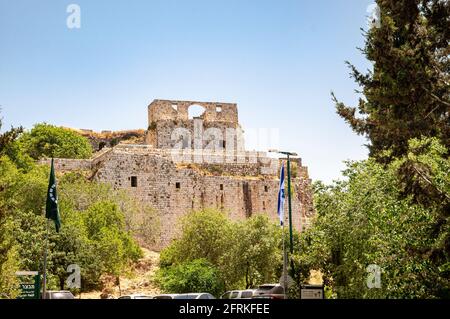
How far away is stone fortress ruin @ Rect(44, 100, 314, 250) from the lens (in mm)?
62688

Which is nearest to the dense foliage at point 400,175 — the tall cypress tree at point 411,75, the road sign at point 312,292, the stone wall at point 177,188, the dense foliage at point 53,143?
the tall cypress tree at point 411,75

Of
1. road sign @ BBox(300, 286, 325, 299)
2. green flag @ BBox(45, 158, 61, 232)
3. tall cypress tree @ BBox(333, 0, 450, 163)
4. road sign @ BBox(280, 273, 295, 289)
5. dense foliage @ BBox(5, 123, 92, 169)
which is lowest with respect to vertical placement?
road sign @ BBox(280, 273, 295, 289)

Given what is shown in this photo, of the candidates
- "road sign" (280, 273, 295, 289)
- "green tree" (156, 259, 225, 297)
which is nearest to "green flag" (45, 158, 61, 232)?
"road sign" (280, 273, 295, 289)

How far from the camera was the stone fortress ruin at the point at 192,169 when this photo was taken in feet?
206

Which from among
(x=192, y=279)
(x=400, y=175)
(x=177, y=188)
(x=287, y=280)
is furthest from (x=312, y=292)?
(x=177, y=188)

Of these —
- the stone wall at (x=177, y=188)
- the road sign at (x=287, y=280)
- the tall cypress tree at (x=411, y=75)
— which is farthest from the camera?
the stone wall at (x=177, y=188)

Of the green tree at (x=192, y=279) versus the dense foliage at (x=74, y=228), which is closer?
the dense foliage at (x=74, y=228)

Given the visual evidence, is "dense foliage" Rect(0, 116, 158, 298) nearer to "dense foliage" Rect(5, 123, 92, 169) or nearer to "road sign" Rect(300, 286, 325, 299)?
"dense foliage" Rect(5, 123, 92, 169)

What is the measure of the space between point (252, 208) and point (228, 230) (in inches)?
661

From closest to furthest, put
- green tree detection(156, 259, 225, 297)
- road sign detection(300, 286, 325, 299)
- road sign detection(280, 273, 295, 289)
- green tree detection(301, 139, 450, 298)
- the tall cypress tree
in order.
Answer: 1. the tall cypress tree
2. road sign detection(300, 286, 325, 299)
3. green tree detection(301, 139, 450, 298)
4. road sign detection(280, 273, 295, 289)
5. green tree detection(156, 259, 225, 297)

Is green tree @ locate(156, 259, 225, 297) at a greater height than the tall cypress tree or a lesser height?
lesser

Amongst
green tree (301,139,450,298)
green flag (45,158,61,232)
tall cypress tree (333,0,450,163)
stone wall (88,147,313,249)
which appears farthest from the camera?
stone wall (88,147,313,249)

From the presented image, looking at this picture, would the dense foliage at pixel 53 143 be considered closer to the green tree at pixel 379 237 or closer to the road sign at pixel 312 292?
the green tree at pixel 379 237
